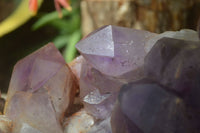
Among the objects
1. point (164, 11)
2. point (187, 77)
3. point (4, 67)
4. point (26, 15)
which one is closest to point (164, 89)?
point (187, 77)

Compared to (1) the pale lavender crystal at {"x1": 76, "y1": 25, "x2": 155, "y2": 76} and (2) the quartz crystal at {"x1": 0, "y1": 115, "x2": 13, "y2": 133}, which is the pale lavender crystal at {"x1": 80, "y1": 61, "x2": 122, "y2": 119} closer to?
(1) the pale lavender crystal at {"x1": 76, "y1": 25, "x2": 155, "y2": 76}

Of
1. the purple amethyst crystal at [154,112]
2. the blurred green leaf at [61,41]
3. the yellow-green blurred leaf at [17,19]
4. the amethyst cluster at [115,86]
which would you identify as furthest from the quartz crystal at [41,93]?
the blurred green leaf at [61,41]

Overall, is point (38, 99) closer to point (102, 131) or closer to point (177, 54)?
point (102, 131)

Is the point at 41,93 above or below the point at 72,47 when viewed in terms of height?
above

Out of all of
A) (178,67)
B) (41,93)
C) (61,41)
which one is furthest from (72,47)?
(178,67)

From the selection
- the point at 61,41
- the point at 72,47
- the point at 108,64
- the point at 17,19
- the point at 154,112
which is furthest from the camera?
the point at 61,41

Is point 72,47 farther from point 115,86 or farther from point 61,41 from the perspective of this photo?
point 115,86

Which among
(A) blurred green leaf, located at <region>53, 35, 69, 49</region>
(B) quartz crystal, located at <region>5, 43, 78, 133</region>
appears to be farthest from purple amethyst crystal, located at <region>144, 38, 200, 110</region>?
(A) blurred green leaf, located at <region>53, 35, 69, 49</region>

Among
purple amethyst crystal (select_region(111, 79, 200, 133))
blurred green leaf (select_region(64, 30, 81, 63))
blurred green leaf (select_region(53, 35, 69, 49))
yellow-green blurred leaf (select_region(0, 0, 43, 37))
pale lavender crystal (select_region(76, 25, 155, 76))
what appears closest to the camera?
purple amethyst crystal (select_region(111, 79, 200, 133))
